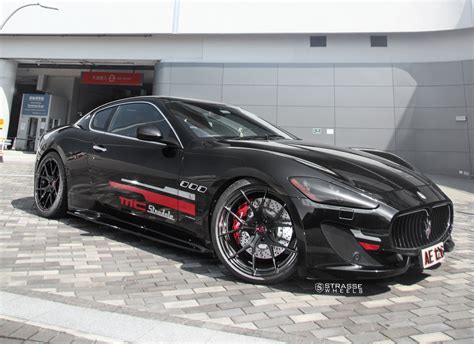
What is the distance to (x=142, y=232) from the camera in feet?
11.3

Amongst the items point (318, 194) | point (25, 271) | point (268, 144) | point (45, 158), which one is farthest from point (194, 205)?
point (45, 158)

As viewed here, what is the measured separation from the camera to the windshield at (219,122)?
3.45 meters

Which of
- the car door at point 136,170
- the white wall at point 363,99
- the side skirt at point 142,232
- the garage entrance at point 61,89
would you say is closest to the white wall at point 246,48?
the white wall at point 363,99

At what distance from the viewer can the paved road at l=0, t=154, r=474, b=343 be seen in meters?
2.14

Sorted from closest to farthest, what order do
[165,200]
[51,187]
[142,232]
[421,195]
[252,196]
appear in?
[421,195], [252,196], [165,200], [142,232], [51,187]

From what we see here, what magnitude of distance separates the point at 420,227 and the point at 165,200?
6.52 feet

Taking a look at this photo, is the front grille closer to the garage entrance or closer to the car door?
the car door

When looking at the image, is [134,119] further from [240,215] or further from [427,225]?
[427,225]

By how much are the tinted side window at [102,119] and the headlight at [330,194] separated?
2.50m

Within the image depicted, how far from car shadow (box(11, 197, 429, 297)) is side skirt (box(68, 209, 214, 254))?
0.19 metres

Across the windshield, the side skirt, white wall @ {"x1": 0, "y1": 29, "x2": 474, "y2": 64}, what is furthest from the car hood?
white wall @ {"x1": 0, "y1": 29, "x2": 474, "y2": 64}

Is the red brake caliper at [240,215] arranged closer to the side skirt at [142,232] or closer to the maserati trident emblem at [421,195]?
the side skirt at [142,232]

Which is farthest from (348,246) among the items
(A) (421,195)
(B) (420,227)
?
(A) (421,195)

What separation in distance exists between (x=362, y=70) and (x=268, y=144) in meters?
16.0
